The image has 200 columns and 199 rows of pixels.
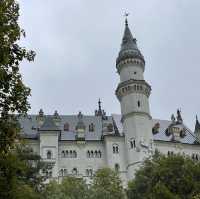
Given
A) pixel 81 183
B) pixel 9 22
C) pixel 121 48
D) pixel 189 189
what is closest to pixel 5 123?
pixel 9 22

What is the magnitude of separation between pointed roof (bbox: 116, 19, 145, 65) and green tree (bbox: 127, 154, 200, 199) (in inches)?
1483

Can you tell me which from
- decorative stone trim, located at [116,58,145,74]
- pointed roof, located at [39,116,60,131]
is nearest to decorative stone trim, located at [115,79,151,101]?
decorative stone trim, located at [116,58,145,74]

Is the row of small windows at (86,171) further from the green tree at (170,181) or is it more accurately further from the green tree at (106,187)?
the green tree at (170,181)

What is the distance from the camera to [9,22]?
2092 cm

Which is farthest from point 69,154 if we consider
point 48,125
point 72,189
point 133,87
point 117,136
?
point 72,189

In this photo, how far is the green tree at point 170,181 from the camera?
49.8m

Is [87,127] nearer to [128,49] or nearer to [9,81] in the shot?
[128,49]

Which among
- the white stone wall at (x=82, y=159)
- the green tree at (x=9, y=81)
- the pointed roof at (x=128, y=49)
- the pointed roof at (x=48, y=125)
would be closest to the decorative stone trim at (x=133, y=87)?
the pointed roof at (x=128, y=49)

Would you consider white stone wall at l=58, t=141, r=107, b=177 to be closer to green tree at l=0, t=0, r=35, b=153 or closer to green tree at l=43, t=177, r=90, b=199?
green tree at l=43, t=177, r=90, b=199

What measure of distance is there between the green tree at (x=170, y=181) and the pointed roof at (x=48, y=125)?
30829 millimetres

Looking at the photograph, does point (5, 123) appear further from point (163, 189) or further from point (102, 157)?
point (102, 157)

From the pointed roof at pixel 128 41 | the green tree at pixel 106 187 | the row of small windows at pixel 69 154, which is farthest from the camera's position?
the pointed roof at pixel 128 41

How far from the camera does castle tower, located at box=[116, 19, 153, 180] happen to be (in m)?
83.3

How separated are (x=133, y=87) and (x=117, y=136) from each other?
9.55 metres
